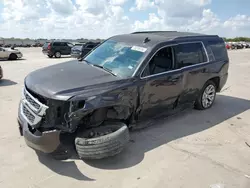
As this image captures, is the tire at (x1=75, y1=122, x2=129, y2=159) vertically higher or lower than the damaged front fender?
lower

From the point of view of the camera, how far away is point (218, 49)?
20.9 feet

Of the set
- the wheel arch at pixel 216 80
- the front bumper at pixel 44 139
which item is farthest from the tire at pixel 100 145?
the wheel arch at pixel 216 80

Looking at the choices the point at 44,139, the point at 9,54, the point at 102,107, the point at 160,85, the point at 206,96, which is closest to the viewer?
the point at 44,139

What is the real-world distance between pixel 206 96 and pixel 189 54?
4.47 ft

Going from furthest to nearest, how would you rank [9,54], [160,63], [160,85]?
[9,54] → [160,63] → [160,85]

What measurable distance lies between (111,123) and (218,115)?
3.13 metres

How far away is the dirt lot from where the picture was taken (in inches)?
128

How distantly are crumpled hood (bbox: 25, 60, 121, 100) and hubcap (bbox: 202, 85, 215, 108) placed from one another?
116 inches

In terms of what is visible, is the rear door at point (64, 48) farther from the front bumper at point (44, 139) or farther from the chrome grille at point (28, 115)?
the front bumper at point (44, 139)

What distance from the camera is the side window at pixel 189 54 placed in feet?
16.8

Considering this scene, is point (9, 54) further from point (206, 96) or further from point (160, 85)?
point (160, 85)

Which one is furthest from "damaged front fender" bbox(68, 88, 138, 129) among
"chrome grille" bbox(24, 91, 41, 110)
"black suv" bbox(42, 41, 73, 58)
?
"black suv" bbox(42, 41, 73, 58)

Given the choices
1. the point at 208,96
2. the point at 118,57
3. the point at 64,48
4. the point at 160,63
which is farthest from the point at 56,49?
the point at 160,63

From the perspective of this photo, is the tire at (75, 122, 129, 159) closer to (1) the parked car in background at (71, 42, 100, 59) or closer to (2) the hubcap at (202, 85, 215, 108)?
(2) the hubcap at (202, 85, 215, 108)
